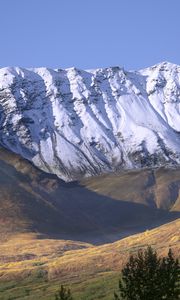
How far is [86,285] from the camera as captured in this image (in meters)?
120

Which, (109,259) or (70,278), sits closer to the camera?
(70,278)

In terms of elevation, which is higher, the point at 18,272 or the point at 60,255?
the point at 18,272

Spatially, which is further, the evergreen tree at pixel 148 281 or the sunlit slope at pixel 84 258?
the sunlit slope at pixel 84 258

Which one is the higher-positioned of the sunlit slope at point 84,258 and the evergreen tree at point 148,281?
the evergreen tree at point 148,281

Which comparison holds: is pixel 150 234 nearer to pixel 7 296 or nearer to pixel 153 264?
pixel 7 296

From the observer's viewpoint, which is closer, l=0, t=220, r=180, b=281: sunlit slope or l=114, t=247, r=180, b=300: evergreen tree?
l=114, t=247, r=180, b=300: evergreen tree

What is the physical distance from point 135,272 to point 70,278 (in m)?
90.2

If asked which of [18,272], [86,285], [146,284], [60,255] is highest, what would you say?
[146,284]

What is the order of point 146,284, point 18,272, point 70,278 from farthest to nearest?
point 18,272
point 70,278
point 146,284

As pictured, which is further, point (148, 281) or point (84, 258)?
point (84, 258)

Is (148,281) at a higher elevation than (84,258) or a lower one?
higher

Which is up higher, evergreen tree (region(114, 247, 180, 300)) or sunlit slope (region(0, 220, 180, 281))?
evergreen tree (region(114, 247, 180, 300))

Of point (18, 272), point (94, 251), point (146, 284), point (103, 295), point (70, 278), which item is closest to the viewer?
point (146, 284)

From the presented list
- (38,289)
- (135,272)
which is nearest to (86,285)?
(38,289)
